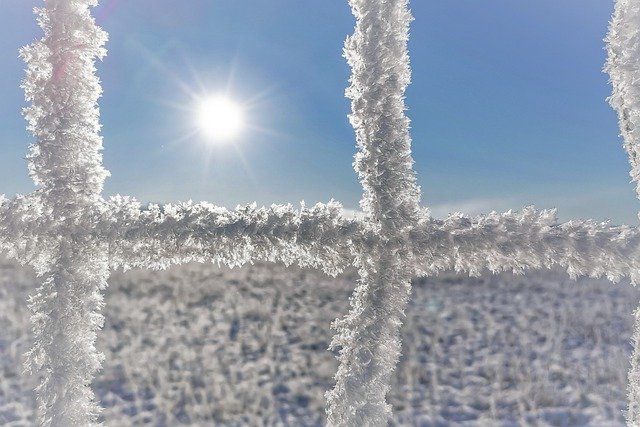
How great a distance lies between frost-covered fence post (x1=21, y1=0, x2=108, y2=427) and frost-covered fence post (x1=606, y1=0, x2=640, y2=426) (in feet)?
1.11

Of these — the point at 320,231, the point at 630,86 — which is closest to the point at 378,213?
the point at 320,231

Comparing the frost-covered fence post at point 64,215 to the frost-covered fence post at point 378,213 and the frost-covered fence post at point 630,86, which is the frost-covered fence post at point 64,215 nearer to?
the frost-covered fence post at point 378,213

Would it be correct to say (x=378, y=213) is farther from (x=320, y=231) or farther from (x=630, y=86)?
(x=630, y=86)

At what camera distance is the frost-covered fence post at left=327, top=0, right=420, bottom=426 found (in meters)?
0.32

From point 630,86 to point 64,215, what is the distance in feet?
1.20

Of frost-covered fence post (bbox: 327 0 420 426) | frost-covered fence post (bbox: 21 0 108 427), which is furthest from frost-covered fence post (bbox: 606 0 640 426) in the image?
frost-covered fence post (bbox: 21 0 108 427)

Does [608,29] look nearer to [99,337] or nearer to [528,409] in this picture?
[528,409]

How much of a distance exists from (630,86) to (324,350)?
0.25 meters

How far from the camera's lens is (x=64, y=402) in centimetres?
34

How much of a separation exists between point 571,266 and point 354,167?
14 cm

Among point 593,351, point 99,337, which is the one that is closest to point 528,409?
point 593,351

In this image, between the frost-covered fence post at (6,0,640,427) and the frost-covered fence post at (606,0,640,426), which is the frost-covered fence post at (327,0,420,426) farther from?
the frost-covered fence post at (606,0,640,426)

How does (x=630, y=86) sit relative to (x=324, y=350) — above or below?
above

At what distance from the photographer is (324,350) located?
1.15 feet
